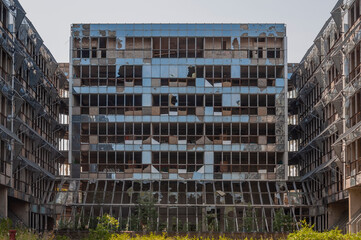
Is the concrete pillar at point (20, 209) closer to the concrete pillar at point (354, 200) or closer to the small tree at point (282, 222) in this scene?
the small tree at point (282, 222)

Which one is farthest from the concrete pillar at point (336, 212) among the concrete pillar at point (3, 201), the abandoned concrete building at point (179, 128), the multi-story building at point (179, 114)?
the concrete pillar at point (3, 201)

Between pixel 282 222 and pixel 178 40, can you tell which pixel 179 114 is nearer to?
pixel 178 40

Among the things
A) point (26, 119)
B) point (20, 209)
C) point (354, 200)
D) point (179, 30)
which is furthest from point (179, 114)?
point (354, 200)

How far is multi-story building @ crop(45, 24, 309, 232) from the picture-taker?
6975 cm

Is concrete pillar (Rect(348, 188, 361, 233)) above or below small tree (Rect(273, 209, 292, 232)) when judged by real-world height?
above

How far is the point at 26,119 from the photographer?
198 ft

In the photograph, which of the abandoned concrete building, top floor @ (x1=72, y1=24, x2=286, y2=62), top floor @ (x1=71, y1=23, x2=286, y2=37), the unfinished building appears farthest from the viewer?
top floor @ (x1=71, y1=23, x2=286, y2=37)

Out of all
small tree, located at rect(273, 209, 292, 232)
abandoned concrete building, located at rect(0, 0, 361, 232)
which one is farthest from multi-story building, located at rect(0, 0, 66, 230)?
small tree, located at rect(273, 209, 292, 232)

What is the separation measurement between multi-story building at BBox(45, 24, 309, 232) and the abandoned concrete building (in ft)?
0.33

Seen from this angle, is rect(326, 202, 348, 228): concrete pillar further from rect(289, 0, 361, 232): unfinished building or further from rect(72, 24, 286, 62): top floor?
rect(72, 24, 286, 62): top floor

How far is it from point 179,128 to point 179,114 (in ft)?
5.19

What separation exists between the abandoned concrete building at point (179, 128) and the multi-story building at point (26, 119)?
1.22 ft

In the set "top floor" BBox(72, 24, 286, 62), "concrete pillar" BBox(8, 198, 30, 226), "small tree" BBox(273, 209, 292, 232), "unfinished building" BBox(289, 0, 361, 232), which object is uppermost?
"top floor" BBox(72, 24, 286, 62)

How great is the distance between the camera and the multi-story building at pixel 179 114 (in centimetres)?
6975
